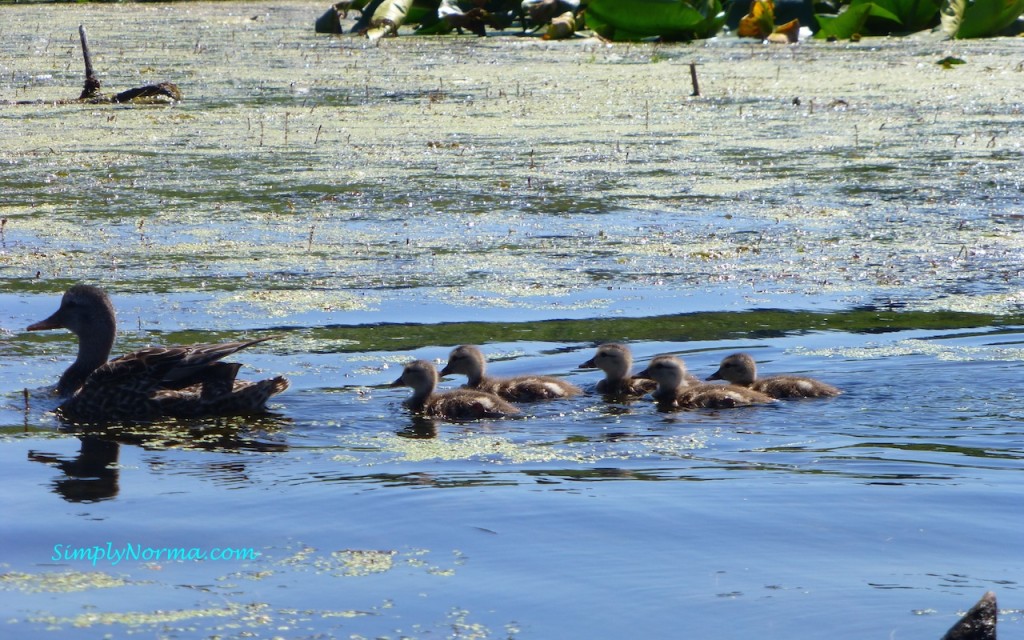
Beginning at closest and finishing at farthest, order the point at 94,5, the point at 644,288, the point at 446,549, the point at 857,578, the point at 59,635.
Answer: the point at 59,635 → the point at 857,578 → the point at 446,549 → the point at 644,288 → the point at 94,5

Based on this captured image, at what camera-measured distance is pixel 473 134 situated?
12234mm

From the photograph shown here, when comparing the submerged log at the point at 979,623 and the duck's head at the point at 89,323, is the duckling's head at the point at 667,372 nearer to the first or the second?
the duck's head at the point at 89,323

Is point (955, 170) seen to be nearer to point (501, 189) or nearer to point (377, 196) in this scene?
point (501, 189)

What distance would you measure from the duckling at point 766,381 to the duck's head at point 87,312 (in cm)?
240

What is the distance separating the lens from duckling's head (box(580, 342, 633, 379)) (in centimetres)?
605

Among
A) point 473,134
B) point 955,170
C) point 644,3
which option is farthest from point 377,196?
point 644,3

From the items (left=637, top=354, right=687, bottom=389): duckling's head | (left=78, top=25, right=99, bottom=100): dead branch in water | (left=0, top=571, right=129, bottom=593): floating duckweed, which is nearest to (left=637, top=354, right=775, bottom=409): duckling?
(left=637, top=354, right=687, bottom=389): duckling's head

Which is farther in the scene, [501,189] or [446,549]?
[501,189]

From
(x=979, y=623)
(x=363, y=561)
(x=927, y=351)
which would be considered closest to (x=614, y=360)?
(x=927, y=351)

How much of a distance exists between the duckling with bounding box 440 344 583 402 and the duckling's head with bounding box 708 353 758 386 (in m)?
0.58

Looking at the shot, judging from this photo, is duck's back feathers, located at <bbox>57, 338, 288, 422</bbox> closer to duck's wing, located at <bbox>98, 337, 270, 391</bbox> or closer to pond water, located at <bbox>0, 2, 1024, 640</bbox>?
duck's wing, located at <bbox>98, 337, 270, 391</bbox>

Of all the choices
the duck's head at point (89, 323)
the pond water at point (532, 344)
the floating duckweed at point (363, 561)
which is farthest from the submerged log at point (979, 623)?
the duck's head at point (89, 323)

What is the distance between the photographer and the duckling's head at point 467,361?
6.09 meters

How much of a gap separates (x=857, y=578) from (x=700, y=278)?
401 centimetres
